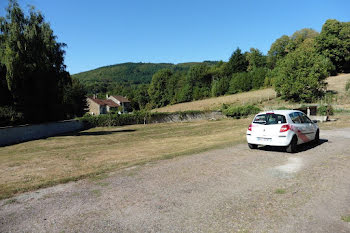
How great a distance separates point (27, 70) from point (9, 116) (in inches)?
170

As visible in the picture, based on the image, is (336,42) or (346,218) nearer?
(346,218)

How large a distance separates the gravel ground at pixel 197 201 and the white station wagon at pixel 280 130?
60.0 inches

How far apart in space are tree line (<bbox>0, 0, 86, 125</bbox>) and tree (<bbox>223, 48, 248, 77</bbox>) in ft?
225

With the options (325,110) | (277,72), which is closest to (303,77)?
(277,72)

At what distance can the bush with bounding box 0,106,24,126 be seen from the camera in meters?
21.7

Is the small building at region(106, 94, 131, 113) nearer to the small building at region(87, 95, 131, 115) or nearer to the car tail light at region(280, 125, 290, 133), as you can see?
the small building at region(87, 95, 131, 115)

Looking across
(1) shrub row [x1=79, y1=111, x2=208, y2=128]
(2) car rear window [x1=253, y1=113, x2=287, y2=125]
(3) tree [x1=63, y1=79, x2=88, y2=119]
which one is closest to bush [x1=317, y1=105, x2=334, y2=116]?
(1) shrub row [x1=79, y1=111, x2=208, y2=128]

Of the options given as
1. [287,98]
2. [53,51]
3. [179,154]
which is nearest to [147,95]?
[287,98]

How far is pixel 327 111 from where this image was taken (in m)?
25.5

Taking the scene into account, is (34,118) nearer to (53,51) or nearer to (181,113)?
(53,51)

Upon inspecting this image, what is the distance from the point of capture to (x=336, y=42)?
63.6 m

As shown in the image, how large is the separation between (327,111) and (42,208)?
27.2 meters

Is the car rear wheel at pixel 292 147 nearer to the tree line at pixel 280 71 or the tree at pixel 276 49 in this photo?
the tree line at pixel 280 71

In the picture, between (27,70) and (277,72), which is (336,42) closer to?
(277,72)
